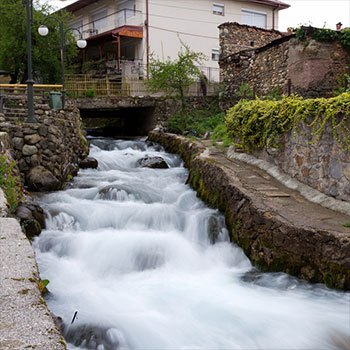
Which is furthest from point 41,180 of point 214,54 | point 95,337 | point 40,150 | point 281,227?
point 214,54

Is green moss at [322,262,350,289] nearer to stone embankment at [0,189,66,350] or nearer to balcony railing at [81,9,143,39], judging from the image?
stone embankment at [0,189,66,350]

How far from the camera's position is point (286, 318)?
5395 mm

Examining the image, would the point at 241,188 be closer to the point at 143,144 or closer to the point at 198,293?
the point at 198,293

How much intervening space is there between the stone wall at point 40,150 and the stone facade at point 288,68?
6.43 meters

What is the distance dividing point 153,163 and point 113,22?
1684 centimetres

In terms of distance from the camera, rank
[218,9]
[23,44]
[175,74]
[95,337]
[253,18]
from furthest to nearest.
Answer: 1. [253,18]
2. [218,9]
3. [23,44]
4. [175,74]
5. [95,337]

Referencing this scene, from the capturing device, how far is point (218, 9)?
28688 mm

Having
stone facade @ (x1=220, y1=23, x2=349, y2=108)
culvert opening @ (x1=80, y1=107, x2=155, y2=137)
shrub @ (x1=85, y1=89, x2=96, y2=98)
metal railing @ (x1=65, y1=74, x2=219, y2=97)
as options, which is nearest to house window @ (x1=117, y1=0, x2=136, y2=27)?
culvert opening @ (x1=80, y1=107, x2=155, y2=137)

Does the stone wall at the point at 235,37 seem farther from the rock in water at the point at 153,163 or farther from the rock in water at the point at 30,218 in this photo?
the rock in water at the point at 30,218

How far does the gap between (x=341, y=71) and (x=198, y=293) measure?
37.4 feet

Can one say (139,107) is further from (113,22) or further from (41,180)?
(41,180)

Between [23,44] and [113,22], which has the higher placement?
[113,22]

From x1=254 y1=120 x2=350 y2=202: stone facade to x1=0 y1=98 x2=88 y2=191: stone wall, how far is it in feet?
18.1

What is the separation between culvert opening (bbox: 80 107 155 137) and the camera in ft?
75.5
